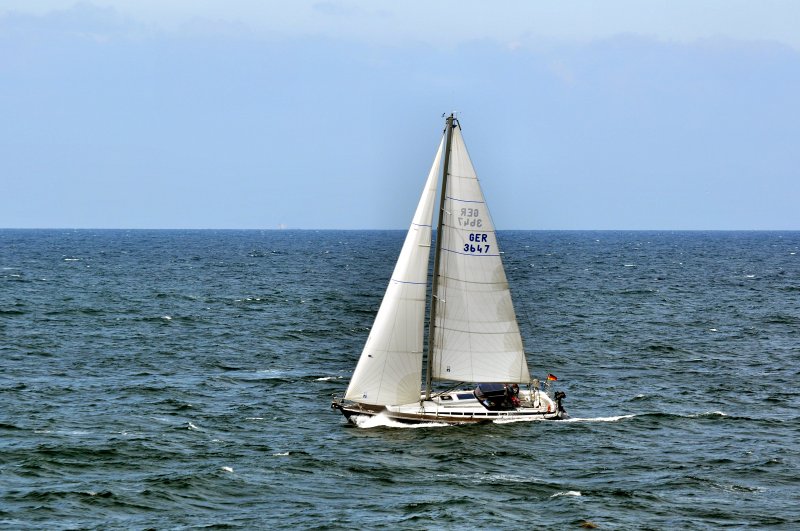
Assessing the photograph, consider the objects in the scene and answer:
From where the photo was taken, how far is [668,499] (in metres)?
34.4

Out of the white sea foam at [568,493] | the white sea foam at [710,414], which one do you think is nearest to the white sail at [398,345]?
the white sea foam at [568,493]

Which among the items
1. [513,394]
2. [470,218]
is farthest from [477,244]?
[513,394]

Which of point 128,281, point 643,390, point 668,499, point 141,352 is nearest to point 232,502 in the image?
point 668,499

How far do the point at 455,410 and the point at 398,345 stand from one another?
361cm

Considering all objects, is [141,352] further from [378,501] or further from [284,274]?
[284,274]

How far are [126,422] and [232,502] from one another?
1288 centimetres

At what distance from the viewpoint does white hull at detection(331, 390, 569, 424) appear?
139 feet

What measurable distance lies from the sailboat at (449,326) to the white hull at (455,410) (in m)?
0.04

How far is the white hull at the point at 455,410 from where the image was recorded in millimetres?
42281

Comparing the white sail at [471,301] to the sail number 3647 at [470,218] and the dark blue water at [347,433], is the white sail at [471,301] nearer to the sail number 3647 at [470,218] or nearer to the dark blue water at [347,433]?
the sail number 3647 at [470,218]

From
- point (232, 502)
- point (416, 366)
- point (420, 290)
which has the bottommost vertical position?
point (232, 502)

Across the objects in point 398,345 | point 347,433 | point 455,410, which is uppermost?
point 398,345

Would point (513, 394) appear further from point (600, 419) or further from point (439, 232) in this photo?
point (439, 232)

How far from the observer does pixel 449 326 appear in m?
43.4
